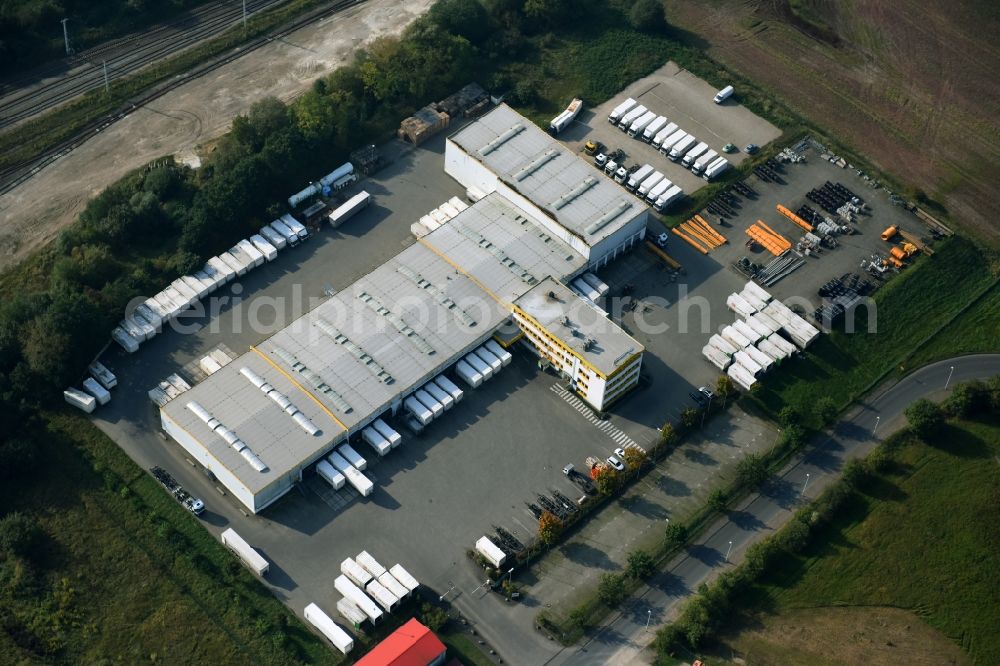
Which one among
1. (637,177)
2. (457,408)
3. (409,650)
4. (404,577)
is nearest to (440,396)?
(457,408)

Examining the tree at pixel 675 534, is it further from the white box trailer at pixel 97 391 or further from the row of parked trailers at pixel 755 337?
the white box trailer at pixel 97 391

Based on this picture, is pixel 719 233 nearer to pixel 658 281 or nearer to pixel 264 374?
pixel 658 281

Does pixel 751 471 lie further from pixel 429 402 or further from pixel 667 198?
pixel 667 198

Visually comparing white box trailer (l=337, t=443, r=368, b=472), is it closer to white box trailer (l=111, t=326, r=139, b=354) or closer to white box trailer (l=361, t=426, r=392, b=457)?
white box trailer (l=361, t=426, r=392, b=457)

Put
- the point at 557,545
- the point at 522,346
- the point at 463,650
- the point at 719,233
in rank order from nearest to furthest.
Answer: the point at 463,650, the point at 557,545, the point at 522,346, the point at 719,233

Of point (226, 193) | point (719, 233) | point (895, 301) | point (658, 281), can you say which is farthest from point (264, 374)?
point (895, 301)

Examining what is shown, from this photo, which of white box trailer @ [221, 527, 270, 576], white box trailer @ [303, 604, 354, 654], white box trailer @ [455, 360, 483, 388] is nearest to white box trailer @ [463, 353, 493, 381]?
white box trailer @ [455, 360, 483, 388]
